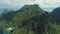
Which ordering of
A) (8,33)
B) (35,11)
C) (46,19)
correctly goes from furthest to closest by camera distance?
(35,11)
(46,19)
(8,33)

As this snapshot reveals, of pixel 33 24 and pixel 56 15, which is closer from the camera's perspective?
pixel 33 24

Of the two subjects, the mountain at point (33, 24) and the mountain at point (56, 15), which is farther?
the mountain at point (56, 15)

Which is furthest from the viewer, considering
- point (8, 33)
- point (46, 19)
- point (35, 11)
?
point (35, 11)

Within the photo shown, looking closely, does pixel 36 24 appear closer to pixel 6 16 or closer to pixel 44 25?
pixel 44 25

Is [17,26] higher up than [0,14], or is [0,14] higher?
[0,14]

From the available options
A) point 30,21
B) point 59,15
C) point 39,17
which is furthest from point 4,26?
point 59,15

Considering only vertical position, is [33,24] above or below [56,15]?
below

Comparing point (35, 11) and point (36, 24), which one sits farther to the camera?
point (35, 11)

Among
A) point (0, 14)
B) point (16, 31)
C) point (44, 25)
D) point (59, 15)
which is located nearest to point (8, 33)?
point (16, 31)

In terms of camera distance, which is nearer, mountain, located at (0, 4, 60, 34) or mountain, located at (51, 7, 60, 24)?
mountain, located at (0, 4, 60, 34)
